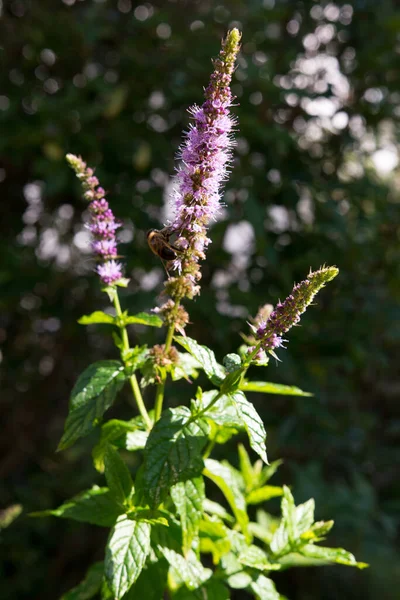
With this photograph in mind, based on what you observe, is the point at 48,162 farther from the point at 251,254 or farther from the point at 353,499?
the point at 353,499

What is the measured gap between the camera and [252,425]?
81 centimetres

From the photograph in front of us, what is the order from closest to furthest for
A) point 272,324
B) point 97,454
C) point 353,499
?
1. point 272,324
2. point 97,454
3. point 353,499

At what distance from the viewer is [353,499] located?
224 cm

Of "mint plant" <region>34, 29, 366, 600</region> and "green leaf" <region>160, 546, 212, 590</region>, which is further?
"green leaf" <region>160, 546, 212, 590</region>

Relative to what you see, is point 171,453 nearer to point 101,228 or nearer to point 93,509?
point 93,509

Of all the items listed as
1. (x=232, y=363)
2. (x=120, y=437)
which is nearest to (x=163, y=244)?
(x=232, y=363)

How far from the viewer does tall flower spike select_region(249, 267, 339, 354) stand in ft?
2.58

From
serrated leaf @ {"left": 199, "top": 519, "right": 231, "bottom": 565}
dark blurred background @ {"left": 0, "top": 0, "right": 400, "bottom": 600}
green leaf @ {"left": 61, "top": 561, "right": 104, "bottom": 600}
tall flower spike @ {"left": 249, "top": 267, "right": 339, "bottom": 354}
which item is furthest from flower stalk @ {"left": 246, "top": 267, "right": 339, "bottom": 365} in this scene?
dark blurred background @ {"left": 0, "top": 0, "right": 400, "bottom": 600}

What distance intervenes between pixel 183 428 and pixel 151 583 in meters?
0.28

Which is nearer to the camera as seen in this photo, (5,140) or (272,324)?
(272,324)

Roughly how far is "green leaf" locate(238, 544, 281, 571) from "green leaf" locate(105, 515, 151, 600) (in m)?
0.23

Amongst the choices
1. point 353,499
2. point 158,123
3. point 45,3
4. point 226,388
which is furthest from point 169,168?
point 226,388

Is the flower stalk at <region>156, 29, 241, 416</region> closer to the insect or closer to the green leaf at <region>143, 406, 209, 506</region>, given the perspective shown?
the insect

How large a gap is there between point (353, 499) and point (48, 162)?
165cm
